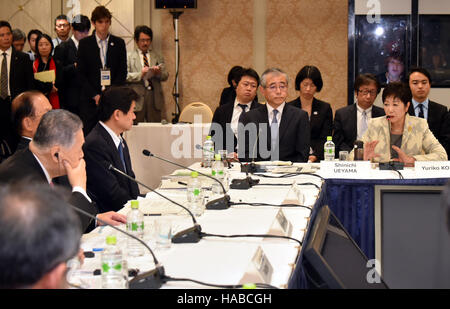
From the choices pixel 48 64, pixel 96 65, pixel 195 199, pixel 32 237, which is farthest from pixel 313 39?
pixel 32 237

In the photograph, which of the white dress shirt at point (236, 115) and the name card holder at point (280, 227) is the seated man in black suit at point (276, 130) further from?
the name card holder at point (280, 227)

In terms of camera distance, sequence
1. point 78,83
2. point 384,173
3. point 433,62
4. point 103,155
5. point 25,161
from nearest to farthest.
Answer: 1. point 25,161
2. point 103,155
3. point 384,173
4. point 78,83
5. point 433,62

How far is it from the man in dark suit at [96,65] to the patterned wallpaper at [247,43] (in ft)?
5.37

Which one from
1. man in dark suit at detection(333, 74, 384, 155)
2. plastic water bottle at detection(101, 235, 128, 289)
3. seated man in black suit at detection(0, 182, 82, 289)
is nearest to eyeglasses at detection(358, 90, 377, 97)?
man in dark suit at detection(333, 74, 384, 155)

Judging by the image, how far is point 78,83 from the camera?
280 inches

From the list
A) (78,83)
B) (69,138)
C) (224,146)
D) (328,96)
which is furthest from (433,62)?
(69,138)

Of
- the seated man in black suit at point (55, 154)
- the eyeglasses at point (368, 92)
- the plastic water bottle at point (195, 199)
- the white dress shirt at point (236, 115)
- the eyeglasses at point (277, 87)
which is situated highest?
the eyeglasses at point (277, 87)

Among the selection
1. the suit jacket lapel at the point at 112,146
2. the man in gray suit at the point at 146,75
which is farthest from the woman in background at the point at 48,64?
the suit jacket lapel at the point at 112,146

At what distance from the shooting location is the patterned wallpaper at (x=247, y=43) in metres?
8.55

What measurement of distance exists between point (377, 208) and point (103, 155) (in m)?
1.63

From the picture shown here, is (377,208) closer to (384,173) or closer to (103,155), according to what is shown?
(384,173)

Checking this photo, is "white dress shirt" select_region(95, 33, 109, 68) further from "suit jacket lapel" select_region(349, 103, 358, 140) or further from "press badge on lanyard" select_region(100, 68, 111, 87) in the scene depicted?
"suit jacket lapel" select_region(349, 103, 358, 140)

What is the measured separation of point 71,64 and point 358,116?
3268mm

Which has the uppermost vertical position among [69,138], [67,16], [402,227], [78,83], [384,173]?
[67,16]
